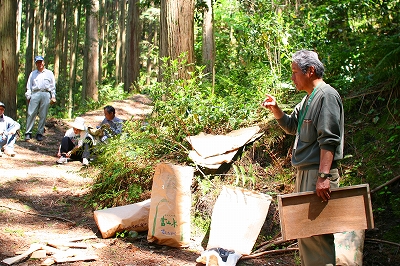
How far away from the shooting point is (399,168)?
564 centimetres

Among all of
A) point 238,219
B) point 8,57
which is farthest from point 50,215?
point 8,57

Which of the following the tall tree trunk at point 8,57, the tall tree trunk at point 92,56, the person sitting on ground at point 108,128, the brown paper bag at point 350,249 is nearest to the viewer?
the brown paper bag at point 350,249

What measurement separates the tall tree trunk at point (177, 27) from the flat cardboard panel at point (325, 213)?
192 inches

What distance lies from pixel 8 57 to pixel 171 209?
344 inches

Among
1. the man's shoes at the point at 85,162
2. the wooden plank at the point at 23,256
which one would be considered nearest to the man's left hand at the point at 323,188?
the wooden plank at the point at 23,256

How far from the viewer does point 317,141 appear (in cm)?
365

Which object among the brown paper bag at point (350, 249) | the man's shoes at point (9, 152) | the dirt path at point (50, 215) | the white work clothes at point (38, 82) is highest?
the white work clothes at point (38, 82)

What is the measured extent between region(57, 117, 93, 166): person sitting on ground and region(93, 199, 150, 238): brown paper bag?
11.2 ft

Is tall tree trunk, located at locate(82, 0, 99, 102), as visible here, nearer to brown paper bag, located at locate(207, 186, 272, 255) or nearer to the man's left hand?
brown paper bag, located at locate(207, 186, 272, 255)

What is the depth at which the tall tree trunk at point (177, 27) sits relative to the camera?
8180mm

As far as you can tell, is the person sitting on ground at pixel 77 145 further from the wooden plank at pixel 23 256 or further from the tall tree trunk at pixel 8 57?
the wooden plank at pixel 23 256

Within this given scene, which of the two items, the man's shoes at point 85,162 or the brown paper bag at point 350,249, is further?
the man's shoes at point 85,162

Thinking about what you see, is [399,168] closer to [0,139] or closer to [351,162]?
[351,162]

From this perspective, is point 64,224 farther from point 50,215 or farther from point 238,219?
point 238,219
